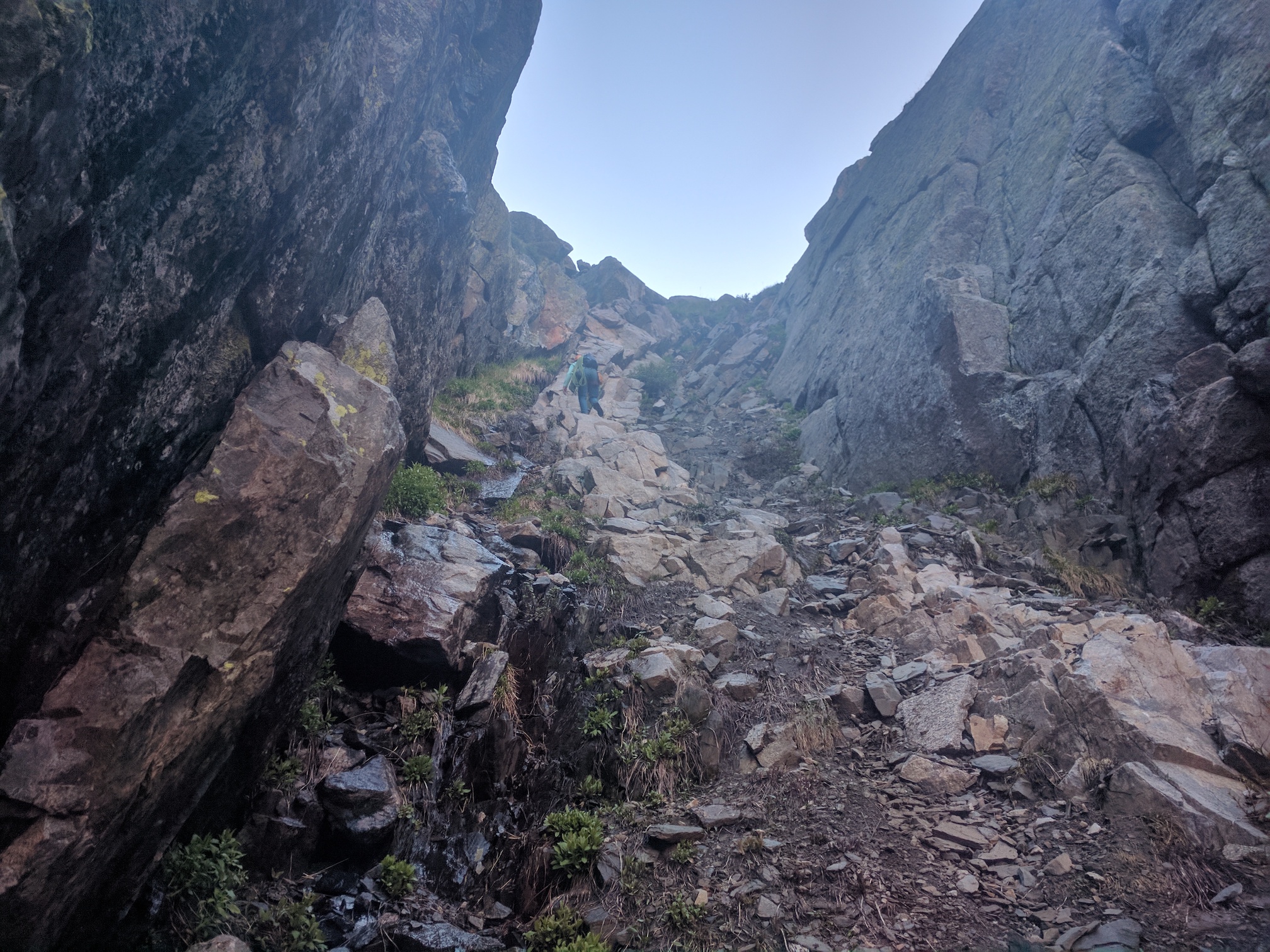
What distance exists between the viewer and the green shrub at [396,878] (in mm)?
4898

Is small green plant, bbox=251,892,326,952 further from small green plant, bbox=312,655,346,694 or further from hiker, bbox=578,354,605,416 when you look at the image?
hiker, bbox=578,354,605,416

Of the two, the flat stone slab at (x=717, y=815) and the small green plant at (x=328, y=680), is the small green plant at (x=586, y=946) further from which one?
the small green plant at (x=328, y=680)

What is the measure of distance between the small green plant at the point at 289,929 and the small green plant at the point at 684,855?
290 cm

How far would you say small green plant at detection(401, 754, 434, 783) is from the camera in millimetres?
5848

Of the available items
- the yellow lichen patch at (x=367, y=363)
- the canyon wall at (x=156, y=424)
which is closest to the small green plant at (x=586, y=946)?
the canyon wall at (x=156, y=424)

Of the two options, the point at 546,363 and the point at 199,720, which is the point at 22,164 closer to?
the point at 199,720

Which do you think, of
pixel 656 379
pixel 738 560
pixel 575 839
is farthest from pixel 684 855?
pixel 656 379

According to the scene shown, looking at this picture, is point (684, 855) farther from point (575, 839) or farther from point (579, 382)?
point (579, 382)

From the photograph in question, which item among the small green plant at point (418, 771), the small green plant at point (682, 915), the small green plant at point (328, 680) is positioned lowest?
the small green plant at point (682, 915)

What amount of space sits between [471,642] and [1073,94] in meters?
19.0

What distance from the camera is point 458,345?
716 inches

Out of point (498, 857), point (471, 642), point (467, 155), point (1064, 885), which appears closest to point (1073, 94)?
point (467, 155)

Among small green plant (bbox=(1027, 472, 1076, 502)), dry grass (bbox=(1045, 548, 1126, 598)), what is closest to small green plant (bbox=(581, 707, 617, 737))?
dry grass (bbox=(1045, 548, 1126, 598))

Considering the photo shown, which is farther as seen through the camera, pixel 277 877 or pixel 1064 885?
pixel 277 877
